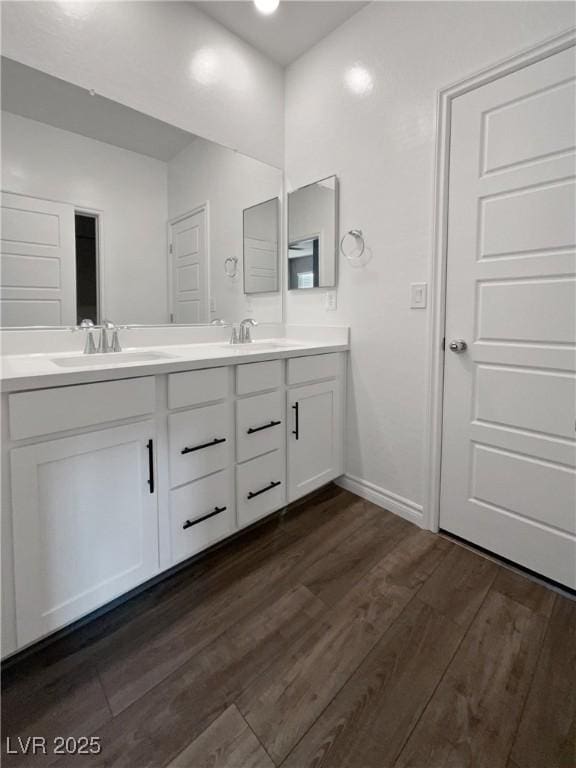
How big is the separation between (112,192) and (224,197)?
25.7 inches

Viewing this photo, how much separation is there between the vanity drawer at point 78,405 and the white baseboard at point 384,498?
51.3 inches

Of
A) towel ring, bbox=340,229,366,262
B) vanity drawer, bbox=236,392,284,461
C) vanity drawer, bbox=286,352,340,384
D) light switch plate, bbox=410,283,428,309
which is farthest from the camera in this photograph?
towel ring, bbox=340,229,366,262

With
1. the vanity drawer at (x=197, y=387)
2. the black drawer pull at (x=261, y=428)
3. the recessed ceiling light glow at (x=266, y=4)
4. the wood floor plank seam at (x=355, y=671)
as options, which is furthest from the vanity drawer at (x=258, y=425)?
the recessed ceiling light glow at (x=266, y=4)

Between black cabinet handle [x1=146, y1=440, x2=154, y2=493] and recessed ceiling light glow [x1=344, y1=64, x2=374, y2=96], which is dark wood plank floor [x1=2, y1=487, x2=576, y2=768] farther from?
recessed ceiling light glow [x1=344, y1=64, x2=374, y2=96]

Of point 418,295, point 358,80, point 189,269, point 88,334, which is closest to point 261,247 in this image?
point 189,269

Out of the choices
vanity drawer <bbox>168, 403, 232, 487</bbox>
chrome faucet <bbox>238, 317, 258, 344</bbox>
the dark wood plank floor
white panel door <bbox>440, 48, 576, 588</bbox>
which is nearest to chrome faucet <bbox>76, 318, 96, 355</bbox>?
vanity drawer <bbox>168, 403, 232, 487</bbox>

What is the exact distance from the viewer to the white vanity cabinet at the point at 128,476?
1080mm

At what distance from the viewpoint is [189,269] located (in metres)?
2.05

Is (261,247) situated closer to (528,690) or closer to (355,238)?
(355,238)

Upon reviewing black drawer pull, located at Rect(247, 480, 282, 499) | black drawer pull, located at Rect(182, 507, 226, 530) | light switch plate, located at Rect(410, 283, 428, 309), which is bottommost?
black drawer pull, located at Rect(182, 507, 226, 530)

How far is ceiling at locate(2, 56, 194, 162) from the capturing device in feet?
4.78

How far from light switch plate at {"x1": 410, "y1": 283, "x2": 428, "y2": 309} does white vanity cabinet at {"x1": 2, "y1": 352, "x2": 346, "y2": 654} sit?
0.62 m

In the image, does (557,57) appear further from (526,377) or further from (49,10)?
(49,10)

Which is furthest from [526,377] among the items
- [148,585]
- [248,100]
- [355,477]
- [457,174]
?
[248,100]
